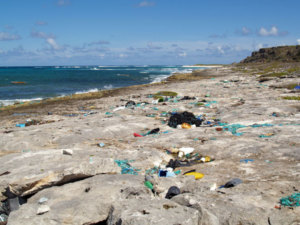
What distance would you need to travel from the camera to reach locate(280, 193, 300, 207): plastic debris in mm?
3922

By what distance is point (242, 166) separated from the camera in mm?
6191

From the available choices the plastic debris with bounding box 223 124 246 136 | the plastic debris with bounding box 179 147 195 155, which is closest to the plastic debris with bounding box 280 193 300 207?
the plastic debris with bounding box 179 147 195 155

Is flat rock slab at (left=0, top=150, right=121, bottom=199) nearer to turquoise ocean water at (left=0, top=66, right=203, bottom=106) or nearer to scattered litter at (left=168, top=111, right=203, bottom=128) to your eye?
scattered litter at (left=168, top=111, right=203, bottom=128)

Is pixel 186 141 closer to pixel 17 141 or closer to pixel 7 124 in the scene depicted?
pixel 17 141

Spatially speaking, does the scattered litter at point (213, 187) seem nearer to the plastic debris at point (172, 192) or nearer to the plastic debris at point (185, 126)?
the plastic debris at point (172, 192)

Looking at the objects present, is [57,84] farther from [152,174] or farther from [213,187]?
[213,187]

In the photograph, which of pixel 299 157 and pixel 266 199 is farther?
pixel 299 157

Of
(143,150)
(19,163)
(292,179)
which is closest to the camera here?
(292,179)

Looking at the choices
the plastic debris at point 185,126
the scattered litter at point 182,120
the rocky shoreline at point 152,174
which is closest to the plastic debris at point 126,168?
the rocky shoreline at point 152,174

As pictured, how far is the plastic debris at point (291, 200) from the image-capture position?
3922mm

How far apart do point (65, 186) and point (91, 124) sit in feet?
20.5

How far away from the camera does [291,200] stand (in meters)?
4.04

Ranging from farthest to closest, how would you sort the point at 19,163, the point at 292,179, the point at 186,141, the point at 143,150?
1. the point at 186,141
2. the point at 143,150
3. the point at 19,163
4. the point at 292,179

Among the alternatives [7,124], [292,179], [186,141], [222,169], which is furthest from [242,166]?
[7,124]
